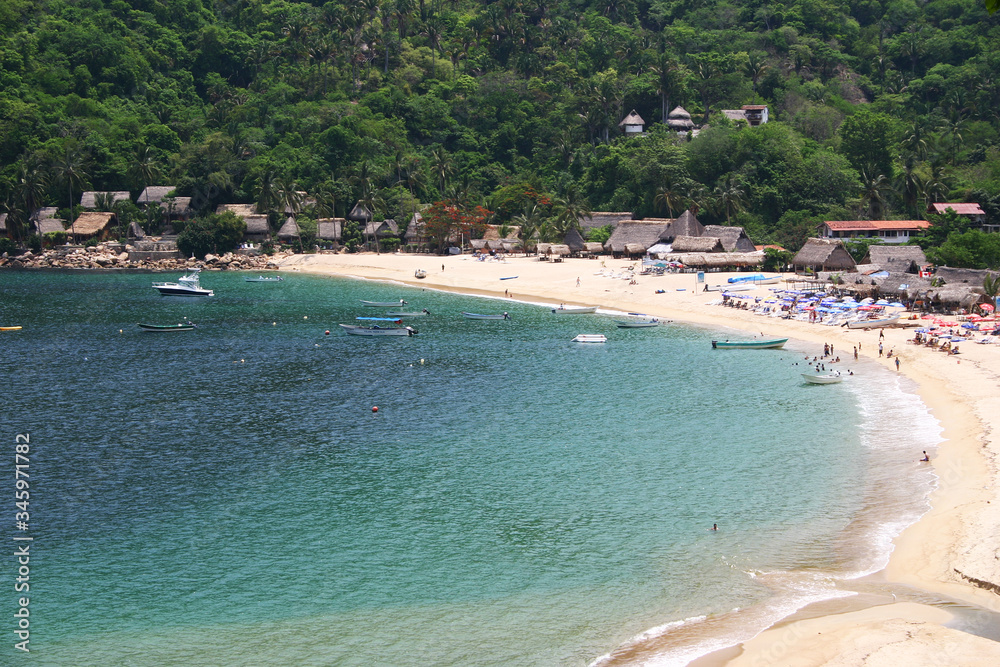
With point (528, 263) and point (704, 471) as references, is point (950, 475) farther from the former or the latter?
point (528, 263)

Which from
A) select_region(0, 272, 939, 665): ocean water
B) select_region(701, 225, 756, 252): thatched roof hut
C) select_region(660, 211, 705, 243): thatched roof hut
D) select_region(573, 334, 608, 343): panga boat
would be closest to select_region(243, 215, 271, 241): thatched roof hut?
select_region(660, 211, 705, 243): thatched roof hut

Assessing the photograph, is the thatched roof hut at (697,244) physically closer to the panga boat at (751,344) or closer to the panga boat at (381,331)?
the panga boat at (751,344)

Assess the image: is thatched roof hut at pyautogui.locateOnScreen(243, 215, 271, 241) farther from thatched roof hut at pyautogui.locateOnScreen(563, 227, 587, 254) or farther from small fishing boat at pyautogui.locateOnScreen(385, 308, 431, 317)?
small fishing boat at pyautogui.locateOnScreen(385, 308, 431, 317)

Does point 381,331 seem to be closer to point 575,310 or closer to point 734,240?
point 575,310

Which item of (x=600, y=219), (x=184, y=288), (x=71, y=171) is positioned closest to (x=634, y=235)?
(x=600, y=219)

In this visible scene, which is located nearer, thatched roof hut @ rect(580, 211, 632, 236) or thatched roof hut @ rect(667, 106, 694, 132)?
thatched roof hut @ rect(580, 211, 632, 236)
